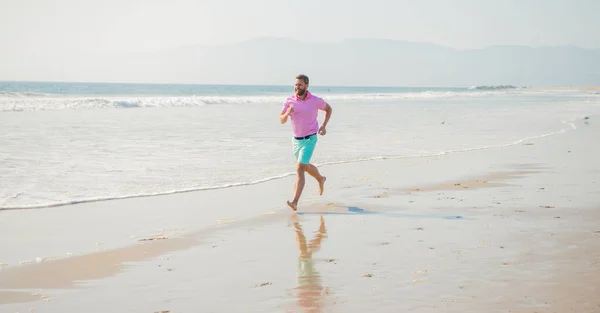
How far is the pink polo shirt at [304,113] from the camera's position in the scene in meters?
8.65

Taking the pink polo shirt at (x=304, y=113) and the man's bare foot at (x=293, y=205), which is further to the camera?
the pink polo shirt at (x=304, y=113)

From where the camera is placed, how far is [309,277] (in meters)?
5.30

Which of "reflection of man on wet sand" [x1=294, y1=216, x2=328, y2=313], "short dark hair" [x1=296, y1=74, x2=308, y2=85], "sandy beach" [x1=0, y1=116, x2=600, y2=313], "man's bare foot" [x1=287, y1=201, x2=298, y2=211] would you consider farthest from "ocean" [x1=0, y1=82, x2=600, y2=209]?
"reflection of man on wet sand" [x1=294, y1=216, x2=328, y2=313]

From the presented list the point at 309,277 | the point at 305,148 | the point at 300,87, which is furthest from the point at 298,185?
the point at 309,277

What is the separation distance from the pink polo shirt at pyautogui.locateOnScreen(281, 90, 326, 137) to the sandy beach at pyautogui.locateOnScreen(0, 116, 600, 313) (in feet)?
3.31

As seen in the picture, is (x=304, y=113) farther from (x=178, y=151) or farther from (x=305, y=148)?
(x=178, y=151)

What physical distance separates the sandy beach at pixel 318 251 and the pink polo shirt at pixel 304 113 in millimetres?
1008

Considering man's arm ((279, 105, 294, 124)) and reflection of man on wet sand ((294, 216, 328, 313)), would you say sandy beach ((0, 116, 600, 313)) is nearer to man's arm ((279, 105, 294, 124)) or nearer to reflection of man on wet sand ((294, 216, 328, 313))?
reflection of man on wet sand ((294, 216, 328, 313))

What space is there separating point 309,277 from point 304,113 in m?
3.69

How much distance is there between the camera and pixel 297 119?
8719 mm

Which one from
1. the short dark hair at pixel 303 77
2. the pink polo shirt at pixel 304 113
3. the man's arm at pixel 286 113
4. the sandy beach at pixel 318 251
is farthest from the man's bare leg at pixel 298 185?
the short dark hair at pixel 303 77

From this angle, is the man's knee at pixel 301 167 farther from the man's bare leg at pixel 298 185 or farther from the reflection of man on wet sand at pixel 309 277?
the reflection of man on wet sand at pixel 309 277

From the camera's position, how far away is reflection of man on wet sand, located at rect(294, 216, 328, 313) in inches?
182

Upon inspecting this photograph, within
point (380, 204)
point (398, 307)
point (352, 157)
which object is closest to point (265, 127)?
point (352, 157)
